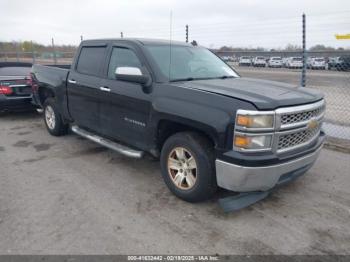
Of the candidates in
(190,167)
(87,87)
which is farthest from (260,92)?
(87,87)

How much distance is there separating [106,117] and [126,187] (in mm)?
1160

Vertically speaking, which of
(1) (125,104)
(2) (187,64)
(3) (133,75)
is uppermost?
(2) (187,64)

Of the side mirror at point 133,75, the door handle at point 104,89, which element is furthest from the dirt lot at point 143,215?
the side mirror at point 133,75

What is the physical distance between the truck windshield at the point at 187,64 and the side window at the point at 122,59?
0.78 ft

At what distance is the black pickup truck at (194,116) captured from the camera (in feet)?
10.5

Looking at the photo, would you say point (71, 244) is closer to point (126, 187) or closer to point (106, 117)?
point (126, 187)

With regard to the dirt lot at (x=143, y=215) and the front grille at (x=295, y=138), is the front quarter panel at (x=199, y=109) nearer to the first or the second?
the front grille at (x=295, y=138)

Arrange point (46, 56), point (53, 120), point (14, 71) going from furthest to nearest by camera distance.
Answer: point (46, 56)
point (14, 71)
point (53, 120)

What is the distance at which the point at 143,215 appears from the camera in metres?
3.57

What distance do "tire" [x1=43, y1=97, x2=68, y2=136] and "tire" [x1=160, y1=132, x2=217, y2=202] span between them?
330 cm

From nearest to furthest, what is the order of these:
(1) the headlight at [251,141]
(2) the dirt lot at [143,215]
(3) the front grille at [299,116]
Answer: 1. (2) the dirt lot at [143,215]
2. (1) the headlight at [251,141]
3. (3) the front grille at [299,116]

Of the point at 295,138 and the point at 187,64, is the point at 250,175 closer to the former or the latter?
the point at 295,138

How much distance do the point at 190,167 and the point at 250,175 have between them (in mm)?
779

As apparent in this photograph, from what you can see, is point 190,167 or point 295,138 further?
point 190,167
